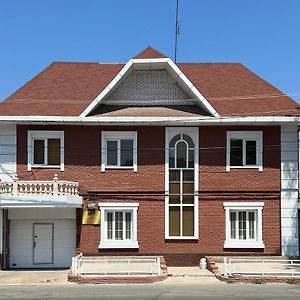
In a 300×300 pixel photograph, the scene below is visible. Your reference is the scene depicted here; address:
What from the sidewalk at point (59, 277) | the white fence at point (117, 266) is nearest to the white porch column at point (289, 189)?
the sidewalk at point (59, 277)

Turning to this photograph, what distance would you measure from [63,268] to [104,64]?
10.8m

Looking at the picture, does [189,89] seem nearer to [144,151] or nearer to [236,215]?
[144,151]

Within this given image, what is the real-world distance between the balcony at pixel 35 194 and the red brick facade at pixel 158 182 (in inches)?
53.7

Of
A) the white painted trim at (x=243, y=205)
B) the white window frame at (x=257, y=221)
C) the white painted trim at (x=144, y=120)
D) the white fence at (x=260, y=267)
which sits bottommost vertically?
the white fence at (x=260, y=267)

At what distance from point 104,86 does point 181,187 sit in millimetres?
6236

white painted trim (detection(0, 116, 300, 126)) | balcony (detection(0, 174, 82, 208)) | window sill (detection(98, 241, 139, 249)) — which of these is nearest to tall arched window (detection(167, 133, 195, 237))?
white painted trim (detection(0, 116, 300, 126))

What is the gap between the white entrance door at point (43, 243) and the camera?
25516 millimetres

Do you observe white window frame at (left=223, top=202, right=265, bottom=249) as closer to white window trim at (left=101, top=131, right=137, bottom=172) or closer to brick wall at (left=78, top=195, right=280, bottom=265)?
brick wall at (left=78, top=195, right=280, bottom=265)

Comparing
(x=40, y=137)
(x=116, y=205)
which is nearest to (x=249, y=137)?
Answer: (x=116, y=205)

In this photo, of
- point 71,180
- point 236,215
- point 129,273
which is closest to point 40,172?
point 71,180

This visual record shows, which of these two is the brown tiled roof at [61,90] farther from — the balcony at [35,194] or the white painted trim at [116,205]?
the white painted trim at [116,205]

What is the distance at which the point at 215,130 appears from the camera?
2562 centimetres

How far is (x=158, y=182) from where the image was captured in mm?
25484

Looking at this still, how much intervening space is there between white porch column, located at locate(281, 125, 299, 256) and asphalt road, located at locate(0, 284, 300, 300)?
5.76 m
